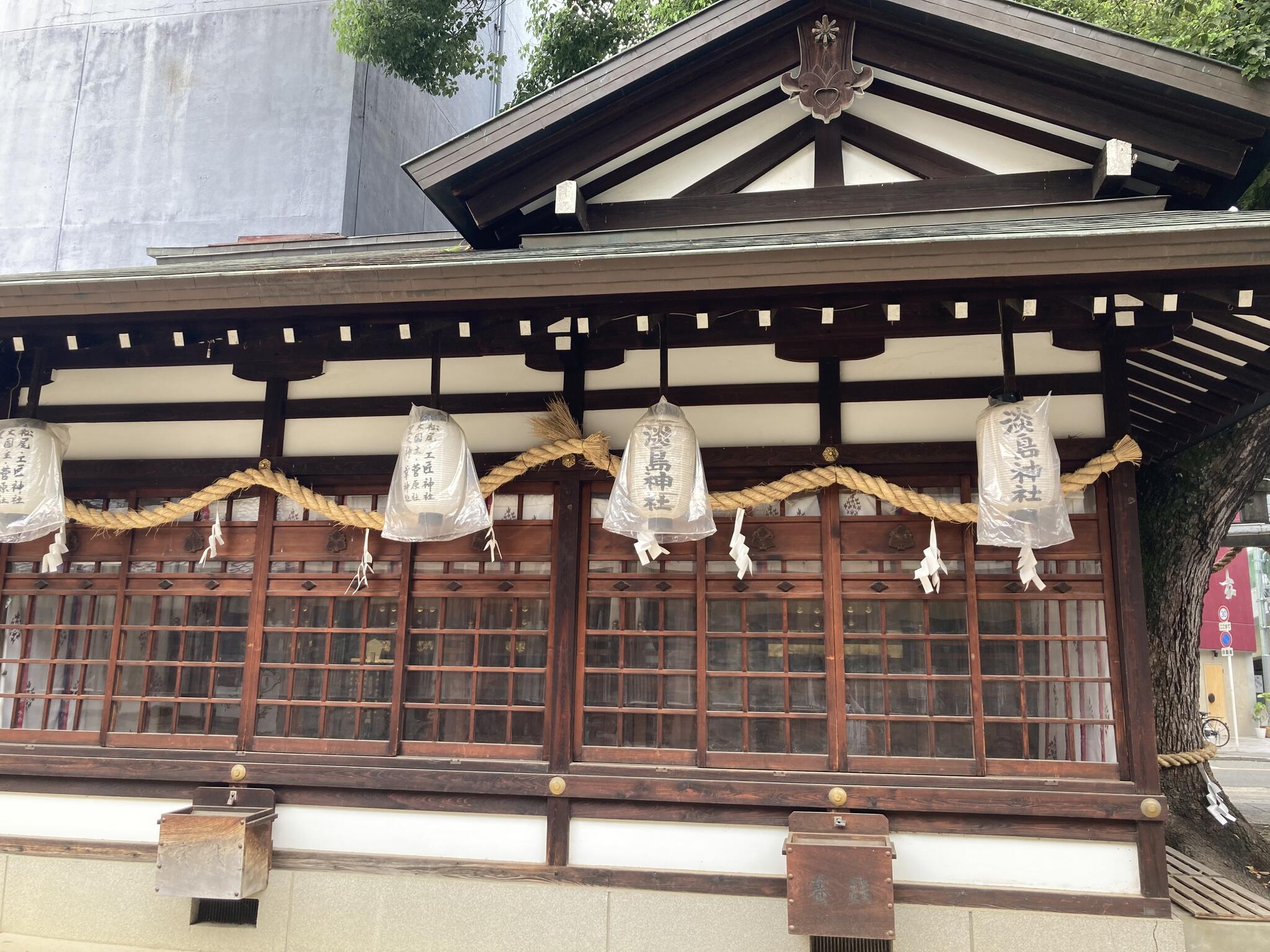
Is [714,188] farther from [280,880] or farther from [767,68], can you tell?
[280,880]

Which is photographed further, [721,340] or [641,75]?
[641,75]

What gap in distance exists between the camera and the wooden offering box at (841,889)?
4852 millimetres

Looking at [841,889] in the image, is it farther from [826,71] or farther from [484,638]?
[826,71]

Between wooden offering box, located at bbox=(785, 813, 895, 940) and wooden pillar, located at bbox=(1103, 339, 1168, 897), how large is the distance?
5.20 ft

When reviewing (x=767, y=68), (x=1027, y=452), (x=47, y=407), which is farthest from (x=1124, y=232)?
(x=47, y=407)

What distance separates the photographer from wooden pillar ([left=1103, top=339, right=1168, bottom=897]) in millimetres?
5062

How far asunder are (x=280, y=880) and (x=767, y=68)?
6746 millimetres

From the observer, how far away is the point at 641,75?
243 inches

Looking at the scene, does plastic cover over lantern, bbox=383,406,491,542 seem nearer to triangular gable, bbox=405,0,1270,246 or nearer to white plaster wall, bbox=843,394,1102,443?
triangular gable, bbox=405,0,1270,246

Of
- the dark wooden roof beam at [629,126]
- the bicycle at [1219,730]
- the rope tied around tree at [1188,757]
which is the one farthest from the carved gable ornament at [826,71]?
the bicycle at [1219,730]

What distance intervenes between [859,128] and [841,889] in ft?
17.4

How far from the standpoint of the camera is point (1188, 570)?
867 centimetres

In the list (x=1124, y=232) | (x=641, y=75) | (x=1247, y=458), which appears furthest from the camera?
(x=1247, y=458)

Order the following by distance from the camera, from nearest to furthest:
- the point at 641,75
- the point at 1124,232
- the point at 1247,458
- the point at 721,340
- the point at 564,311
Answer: the point at 1124,232 → the point at 564,311 → the point at 721,340 → the point at 641,75 → the point at 1247,458
